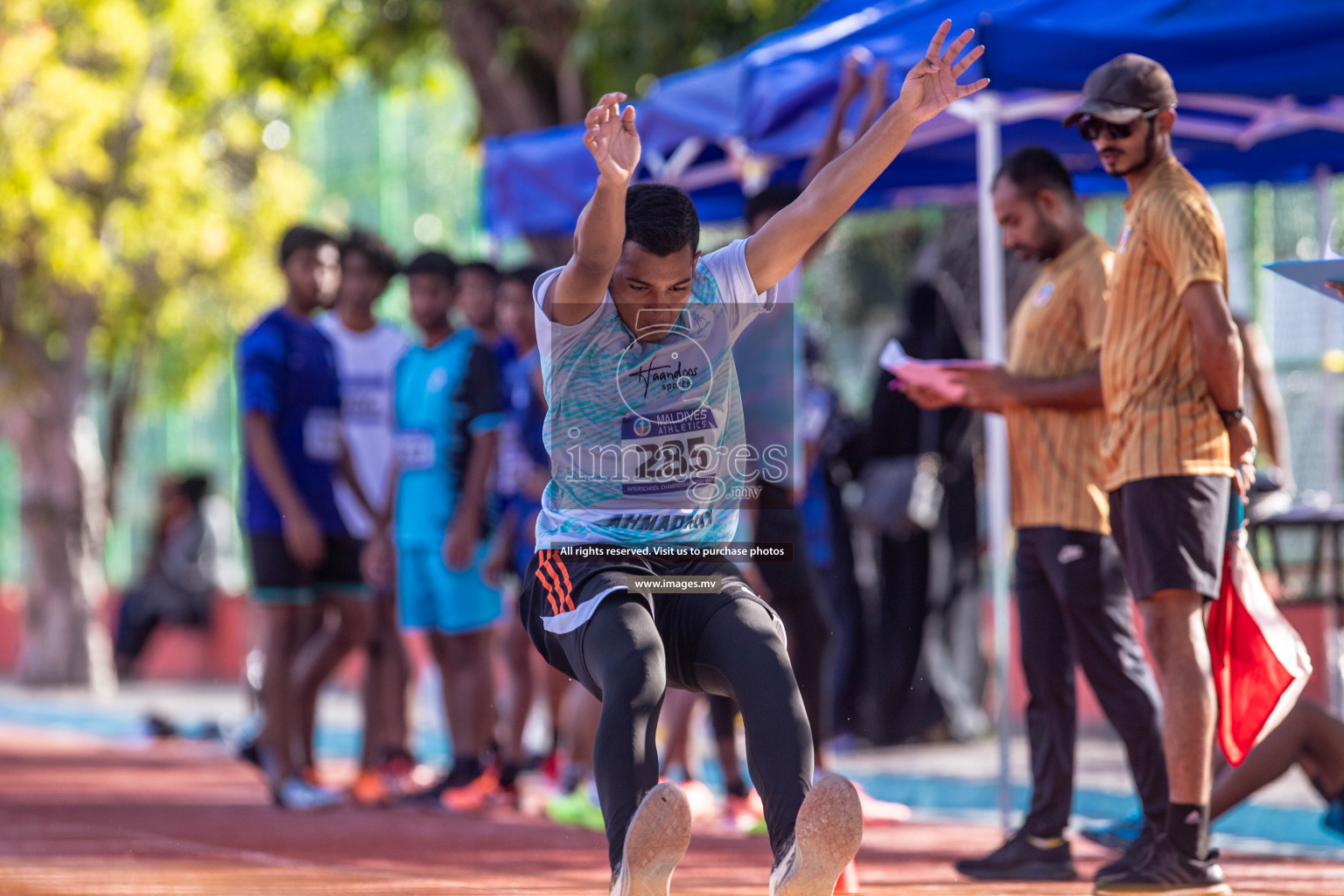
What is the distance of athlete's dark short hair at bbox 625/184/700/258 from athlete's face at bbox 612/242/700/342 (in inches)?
0.6

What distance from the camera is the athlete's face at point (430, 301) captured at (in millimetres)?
7262

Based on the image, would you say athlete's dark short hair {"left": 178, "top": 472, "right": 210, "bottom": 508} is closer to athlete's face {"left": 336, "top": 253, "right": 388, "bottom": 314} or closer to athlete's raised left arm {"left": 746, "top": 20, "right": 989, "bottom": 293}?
athlete's face {"left": 336, "top": 253, "right": 388, "bottom": 314}

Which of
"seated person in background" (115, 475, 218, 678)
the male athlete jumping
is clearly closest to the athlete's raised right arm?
the male athlete jumping

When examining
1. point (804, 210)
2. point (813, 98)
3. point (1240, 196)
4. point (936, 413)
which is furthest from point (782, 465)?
point (1240, 196)

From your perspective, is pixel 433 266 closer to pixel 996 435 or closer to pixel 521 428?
pixel 521 428

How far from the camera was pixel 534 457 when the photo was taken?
6992mm

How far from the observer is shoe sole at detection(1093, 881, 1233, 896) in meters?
4.23

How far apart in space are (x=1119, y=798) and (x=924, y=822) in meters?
0.87

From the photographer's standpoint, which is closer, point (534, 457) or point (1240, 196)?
point (534, 457)

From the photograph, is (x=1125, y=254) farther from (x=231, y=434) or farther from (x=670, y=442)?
(x=231, y=434)

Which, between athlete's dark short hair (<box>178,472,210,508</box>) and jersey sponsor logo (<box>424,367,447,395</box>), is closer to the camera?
jersey sponsor logo (<box>424,367,447,395</box>)

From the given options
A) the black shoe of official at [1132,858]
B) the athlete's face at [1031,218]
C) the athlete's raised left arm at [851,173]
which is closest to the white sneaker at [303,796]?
the black shoe of official at [1132,858]

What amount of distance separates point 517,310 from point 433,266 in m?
0.41

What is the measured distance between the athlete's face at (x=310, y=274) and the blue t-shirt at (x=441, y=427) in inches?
23.6
